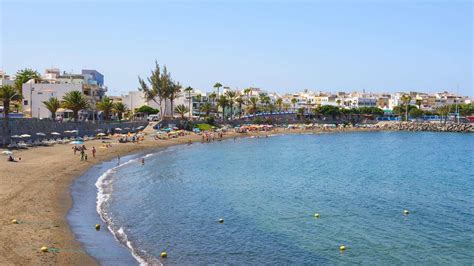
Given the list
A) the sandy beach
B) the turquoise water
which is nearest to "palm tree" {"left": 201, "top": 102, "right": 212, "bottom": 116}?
the turquoise water

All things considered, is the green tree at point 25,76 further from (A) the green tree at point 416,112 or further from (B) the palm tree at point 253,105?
(A) the green tree at point 416,112

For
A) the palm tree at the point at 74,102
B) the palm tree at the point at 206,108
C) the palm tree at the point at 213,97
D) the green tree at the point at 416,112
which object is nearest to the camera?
the palm tree at the point at 74,102

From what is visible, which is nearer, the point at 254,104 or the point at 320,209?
the point at 320,209

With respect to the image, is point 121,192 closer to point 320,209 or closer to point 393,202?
point 320,209

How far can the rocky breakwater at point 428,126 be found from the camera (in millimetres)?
160250

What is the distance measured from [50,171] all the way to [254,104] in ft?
396

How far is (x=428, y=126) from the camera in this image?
166 meters

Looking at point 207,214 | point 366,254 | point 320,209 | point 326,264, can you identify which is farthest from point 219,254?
point 320,209

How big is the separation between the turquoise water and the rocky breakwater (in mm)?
105318

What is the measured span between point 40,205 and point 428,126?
15190 centimetres

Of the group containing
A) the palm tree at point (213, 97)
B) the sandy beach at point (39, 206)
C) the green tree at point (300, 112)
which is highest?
the palm tree at point (213, 97)

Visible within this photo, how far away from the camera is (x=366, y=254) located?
957 inches

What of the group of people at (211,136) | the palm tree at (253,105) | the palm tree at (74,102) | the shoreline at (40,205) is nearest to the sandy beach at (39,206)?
the shoreline at (40,205)

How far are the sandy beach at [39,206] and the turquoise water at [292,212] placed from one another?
308 cm
